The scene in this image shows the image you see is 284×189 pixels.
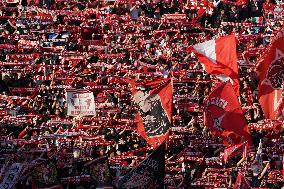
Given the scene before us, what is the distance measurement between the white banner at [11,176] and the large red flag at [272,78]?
23.4 feet

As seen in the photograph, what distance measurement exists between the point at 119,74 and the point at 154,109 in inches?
245

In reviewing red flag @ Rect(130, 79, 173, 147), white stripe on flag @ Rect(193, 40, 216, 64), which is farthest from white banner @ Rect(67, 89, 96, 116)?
white stripe on flag @ Rect(193, 40, 216, 64)

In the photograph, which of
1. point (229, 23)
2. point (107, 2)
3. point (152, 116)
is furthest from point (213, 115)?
point (107, 2)

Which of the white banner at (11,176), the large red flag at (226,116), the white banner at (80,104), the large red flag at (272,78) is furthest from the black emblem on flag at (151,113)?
the white banner at (11,176)

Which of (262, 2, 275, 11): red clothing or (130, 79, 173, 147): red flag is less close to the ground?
(262, 2, 275, 11): red clothing

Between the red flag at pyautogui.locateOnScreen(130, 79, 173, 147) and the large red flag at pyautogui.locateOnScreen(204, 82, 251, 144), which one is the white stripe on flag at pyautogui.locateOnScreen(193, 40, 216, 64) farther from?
the red flag at pyautogui.locateOnScreen(130, 79, 173, 147)

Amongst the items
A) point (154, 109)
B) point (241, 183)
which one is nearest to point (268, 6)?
point (154, 109)

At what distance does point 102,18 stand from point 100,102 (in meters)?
8.53

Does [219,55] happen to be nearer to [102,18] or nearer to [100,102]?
[100,102]

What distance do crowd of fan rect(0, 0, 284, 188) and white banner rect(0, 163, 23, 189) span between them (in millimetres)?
266

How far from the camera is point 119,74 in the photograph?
33.4 meters

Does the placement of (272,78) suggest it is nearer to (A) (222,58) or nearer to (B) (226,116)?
(A) (222,58)

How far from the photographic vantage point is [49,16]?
3894 cm

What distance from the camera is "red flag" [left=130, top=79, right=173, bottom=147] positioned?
27.1 metres
